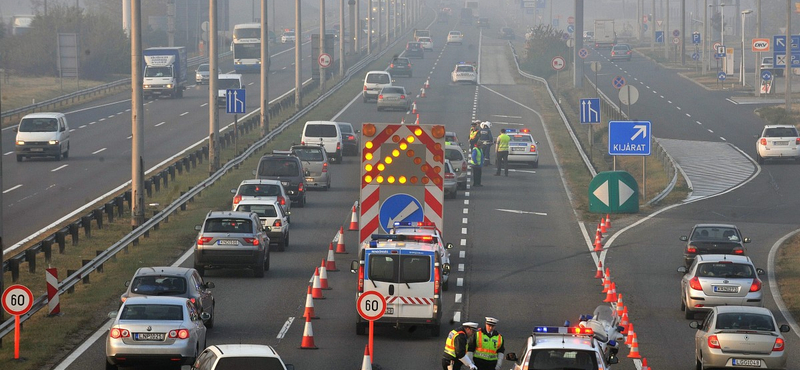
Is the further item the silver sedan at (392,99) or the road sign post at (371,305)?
the silver sedan at (392,99)

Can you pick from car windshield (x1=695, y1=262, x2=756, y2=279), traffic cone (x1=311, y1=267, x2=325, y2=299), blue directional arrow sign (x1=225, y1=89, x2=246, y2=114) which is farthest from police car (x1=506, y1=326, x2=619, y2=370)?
blue directional arrow sign (x1=225, y1=89, x2=246, y2=114)

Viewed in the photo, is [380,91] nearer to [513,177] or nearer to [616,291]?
[513,177]

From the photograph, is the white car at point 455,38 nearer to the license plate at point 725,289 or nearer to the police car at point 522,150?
the police car at point 522,150

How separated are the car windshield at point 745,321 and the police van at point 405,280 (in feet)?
16.6

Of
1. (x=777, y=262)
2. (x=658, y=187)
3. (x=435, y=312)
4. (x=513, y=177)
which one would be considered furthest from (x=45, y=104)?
(x=435, y=312)

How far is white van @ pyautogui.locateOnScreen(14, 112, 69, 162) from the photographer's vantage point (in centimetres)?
5291

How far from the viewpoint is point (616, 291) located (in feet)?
99.2

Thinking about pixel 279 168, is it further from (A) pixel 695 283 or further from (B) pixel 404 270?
(B) pixel 404 270

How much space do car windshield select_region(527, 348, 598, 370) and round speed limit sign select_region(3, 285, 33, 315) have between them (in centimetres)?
886

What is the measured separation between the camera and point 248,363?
15.9m

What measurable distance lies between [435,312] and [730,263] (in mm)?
7632

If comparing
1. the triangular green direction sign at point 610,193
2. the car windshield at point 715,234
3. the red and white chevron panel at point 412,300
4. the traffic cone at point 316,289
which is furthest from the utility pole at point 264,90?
the red and white chevron panel at point 412,300

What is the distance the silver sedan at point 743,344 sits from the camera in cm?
2120

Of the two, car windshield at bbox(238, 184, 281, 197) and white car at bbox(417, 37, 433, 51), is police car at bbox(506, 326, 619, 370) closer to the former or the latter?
car windshield at bbox(238, 184, 281, 197)
